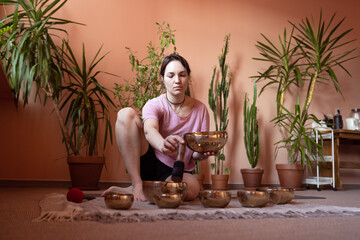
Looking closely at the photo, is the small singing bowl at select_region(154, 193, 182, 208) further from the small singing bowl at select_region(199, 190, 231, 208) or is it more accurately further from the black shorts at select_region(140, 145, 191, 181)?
the black shorts at select_region(140, 145, 191, 181)

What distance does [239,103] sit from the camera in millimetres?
3752

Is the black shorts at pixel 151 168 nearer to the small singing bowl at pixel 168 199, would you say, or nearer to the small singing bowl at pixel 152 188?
the small singing bowl at pixel 152 188

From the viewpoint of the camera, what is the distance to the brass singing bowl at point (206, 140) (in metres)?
1.40

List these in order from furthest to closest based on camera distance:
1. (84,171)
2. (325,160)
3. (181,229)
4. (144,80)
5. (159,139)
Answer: (325,160) → (144,80) → (84,171) → (159,139) → (181,229)

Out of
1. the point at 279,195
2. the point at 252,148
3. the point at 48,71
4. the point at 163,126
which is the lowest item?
the point at 279,195

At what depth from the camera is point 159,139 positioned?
1.55 meters

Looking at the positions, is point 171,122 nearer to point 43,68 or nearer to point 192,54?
point 43,68

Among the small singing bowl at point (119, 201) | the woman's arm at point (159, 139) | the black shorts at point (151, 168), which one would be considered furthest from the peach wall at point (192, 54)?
the small singing bowl at point (119, 201)

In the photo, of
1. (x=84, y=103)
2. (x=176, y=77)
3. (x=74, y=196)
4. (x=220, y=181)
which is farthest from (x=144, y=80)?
(x=74, y=196)

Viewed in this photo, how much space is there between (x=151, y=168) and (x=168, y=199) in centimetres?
59

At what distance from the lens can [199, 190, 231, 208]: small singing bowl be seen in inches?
54.1

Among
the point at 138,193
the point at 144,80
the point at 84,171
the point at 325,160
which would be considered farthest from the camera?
the point at 325,160

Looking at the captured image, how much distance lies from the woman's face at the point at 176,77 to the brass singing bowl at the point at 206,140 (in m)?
0.43

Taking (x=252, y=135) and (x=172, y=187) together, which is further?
(x=252, y=135)
